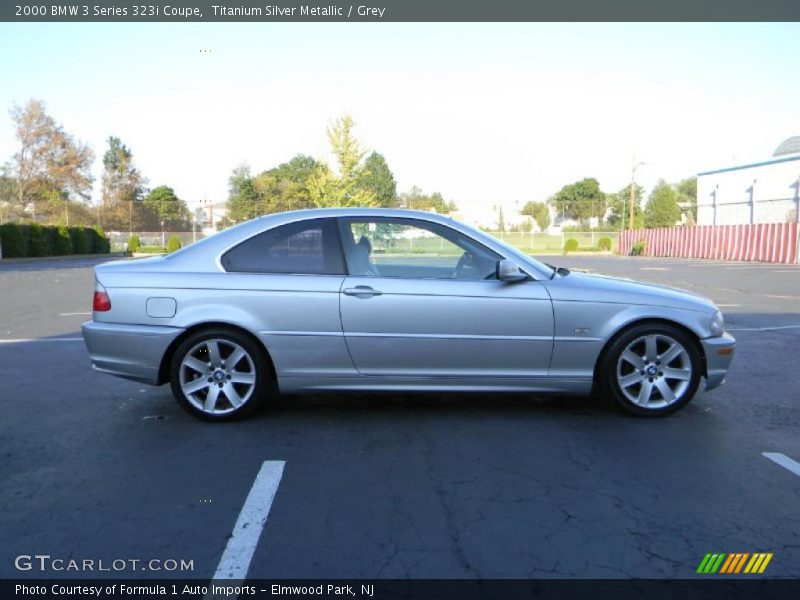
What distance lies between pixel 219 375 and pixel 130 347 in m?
0.67

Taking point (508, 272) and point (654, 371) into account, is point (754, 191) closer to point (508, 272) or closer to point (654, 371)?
point (654, 371)

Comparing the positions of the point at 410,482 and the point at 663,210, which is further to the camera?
the point at 663,210

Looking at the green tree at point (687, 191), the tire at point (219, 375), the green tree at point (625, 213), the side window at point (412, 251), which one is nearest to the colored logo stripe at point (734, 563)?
the side window at point (412, 251)

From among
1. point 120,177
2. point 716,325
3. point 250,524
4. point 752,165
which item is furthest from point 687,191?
point 250,524

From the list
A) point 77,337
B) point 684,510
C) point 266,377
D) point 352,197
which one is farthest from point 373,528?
point 352,197

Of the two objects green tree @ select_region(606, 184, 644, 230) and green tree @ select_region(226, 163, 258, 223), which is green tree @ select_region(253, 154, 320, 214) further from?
green tree @ select_region(606, 184, 644, 230)

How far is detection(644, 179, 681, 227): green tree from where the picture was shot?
2950 inches

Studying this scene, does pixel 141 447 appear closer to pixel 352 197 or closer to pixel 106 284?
pixel 106 284

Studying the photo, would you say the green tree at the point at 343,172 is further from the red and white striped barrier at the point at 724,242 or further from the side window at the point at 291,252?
the side window at the point at 291,252

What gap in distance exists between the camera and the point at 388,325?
14.2 ft

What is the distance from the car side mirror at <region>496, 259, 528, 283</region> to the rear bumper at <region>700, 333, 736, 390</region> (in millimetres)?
1466

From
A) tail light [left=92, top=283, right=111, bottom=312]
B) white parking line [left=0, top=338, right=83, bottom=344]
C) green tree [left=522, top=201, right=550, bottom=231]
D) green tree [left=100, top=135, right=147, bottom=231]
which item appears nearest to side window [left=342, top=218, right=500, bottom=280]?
tail light [left=92, top=283, right=111, bottom=312]

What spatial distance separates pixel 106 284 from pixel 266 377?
135 centimetres

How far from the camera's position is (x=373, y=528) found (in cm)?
281
